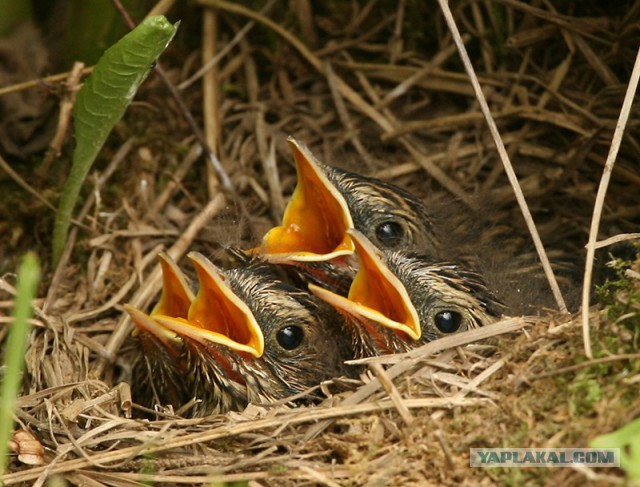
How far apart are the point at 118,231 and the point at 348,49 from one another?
126cm

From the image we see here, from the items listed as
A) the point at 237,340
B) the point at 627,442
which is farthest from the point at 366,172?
the point at 627,442

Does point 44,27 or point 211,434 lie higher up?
point 44,27

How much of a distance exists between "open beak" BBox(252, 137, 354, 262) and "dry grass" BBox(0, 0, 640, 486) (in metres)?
0.24

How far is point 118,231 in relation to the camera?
317cm

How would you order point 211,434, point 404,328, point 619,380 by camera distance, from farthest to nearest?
point 404,328 → point 211,434 → point 619,380

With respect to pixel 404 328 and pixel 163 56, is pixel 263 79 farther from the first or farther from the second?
pixel 404 328

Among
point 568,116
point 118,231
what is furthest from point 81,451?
point 568,116

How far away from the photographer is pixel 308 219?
2.80 metres

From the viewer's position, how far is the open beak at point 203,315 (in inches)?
92.6

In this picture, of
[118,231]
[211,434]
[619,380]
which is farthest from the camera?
[118,231]

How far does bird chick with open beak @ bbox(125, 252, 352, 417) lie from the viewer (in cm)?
244

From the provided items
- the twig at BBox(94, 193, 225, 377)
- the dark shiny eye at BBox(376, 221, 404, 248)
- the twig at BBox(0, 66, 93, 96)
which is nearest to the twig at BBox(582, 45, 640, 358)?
the dark shiny eye at BBox(376, 221, 404, 248)

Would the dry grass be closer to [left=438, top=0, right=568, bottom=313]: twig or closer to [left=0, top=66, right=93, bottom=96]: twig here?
[left=438, top=0, right=568, bottom=313]: twig

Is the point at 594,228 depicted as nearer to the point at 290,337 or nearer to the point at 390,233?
the point at 390,233
